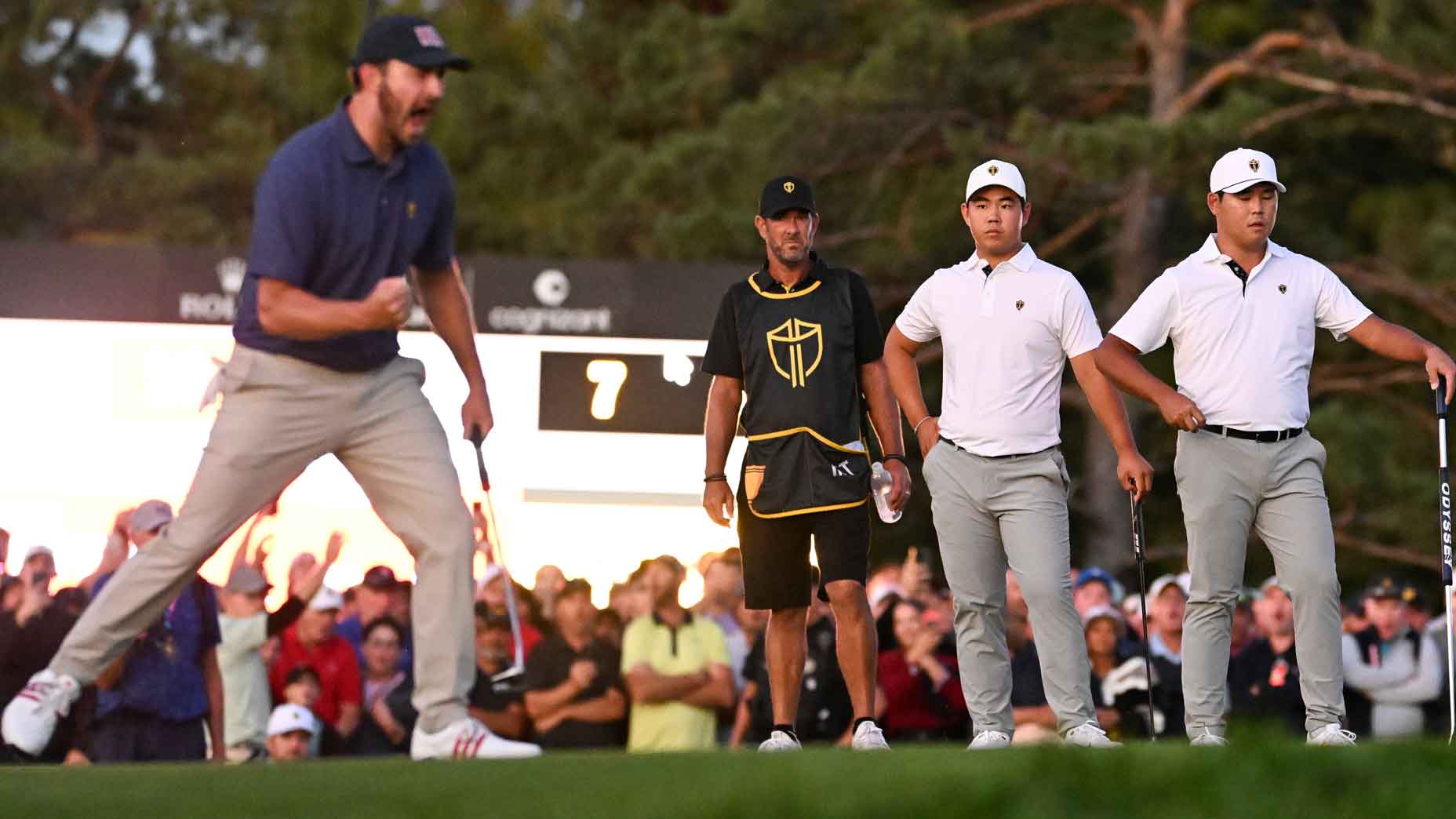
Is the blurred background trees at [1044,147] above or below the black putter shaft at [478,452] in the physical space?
above

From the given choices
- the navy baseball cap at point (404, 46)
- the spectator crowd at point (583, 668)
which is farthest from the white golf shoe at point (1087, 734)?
the spectator crowd at point (583, 668)

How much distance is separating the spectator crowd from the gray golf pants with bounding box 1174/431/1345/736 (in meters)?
3.87

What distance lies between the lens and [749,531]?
9.13m

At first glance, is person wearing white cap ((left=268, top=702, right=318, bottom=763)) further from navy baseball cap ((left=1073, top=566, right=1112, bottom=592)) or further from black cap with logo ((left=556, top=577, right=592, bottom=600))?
navy baseball cap ((left=1073, top=566, right=1112, bottom=592))

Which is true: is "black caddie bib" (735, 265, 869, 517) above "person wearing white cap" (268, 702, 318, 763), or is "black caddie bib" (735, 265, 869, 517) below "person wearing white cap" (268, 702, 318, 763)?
above

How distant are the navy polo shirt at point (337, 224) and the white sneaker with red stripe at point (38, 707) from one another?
1.08 m

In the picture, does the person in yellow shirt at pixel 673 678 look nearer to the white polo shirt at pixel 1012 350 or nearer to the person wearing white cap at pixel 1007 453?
the person wearing white cap at pixel 1007 453

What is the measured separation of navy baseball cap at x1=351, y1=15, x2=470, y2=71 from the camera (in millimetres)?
6469

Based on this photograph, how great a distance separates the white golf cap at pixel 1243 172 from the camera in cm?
870

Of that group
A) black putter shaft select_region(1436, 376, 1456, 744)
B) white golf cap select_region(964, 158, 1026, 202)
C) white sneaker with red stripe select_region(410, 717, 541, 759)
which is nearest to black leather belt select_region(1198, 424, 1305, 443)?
black putter shaft select_region(1436, 376, 1456, 744)

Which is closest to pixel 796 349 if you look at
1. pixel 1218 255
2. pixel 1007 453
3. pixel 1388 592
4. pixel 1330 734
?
pixel 1007 453

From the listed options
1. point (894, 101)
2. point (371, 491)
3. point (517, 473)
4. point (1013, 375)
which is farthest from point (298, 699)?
point (894, 101)

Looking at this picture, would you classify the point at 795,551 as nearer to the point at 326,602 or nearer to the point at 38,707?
the point at 38,707

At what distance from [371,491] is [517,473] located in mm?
8626
